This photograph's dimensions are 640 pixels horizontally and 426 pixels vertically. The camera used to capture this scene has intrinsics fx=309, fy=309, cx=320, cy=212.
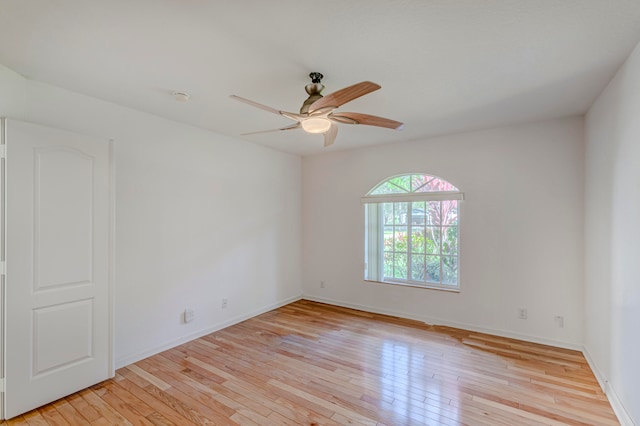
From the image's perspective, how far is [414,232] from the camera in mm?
4359

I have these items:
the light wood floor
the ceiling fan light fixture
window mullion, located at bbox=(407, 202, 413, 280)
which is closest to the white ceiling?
the ceiling fan light fixture

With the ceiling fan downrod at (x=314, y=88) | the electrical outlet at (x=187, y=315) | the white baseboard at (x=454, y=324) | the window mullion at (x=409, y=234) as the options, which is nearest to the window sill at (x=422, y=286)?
the window mullion at (x=409, y=234)

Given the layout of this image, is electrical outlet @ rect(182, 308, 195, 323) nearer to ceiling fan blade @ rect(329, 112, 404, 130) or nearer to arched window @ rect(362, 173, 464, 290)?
arched window @ rect(362, 173, 464, 290)

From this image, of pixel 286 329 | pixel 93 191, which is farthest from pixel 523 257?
pixel 93 191

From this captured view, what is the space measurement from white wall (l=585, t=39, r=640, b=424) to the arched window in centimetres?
135

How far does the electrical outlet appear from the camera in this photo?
349 centimetres

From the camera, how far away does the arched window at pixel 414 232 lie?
407cm

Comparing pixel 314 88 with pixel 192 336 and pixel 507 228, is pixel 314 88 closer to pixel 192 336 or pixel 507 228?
pixel 507 228

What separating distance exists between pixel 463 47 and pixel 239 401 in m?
2.96

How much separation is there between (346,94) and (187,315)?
3.01 metres

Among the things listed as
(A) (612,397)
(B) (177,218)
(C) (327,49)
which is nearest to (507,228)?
Result: (A) (612,397)

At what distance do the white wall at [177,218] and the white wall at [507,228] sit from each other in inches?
58.3

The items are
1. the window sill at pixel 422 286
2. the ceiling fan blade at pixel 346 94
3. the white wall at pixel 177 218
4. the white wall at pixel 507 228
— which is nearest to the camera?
the ceiling fan blade at pixel 346 94

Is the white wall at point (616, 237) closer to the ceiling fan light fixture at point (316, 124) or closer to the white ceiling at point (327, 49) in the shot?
the white ceiling at point (327, 49)
